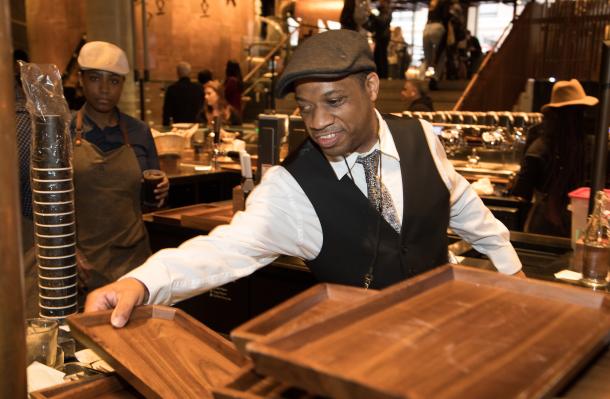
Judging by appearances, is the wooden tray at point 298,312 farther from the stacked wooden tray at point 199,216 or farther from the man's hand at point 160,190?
the stacked wooden tray at point 199,216

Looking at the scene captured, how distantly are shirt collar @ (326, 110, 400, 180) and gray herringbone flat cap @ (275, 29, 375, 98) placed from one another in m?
0.23

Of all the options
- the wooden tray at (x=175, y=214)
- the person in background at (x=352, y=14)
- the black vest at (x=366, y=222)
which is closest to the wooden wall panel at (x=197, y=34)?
the person in background at (x=352, y=14)

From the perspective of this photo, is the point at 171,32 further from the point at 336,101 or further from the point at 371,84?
the point at 336,101

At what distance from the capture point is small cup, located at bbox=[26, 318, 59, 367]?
1.41 meters

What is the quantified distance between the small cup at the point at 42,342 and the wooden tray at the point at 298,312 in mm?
703

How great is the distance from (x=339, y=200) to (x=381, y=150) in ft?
0.67

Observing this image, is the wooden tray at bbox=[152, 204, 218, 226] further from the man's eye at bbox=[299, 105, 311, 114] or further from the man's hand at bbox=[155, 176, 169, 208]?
the man's eye at bbox=[299, 105, 311, 114]

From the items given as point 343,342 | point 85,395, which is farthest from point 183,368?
point 343,342

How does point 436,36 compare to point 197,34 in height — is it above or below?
below

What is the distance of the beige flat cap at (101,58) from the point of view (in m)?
2.97

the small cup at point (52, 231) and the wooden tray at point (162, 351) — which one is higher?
the small cup at point (52, 231)

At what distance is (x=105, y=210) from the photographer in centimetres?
279

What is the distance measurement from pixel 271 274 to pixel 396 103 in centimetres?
807

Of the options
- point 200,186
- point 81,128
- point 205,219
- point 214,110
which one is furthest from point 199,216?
point 214,110
